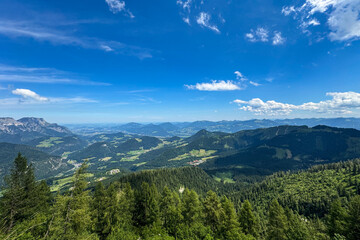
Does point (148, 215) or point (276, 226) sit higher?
point (148, 215)

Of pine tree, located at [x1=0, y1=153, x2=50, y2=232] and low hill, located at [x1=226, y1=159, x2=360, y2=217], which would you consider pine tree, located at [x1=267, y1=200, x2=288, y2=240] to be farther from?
low hill, located at [x1=226, y1=159, x2=360, y2=217]

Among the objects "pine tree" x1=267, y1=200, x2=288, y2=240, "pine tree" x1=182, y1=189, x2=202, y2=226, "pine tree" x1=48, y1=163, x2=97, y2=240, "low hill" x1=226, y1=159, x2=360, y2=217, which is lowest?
"low hill" x1=226, y1=159, x2=360, y2=217

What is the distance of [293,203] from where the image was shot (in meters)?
119

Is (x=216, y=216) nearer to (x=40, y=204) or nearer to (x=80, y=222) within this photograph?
(x=80, y=222)

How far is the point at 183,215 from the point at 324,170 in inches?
7594

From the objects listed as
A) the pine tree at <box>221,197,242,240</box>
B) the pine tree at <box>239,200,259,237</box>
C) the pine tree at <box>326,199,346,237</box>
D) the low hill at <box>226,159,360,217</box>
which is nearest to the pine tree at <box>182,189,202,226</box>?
the pine tree at <box>221,197,242,240</box>

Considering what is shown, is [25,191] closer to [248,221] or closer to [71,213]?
[71,213]

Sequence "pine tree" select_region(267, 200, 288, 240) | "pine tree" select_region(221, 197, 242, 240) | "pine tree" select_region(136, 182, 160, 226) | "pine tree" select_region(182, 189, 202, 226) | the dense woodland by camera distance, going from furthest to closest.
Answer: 1. "pine tree" select_region(136, 182, 160, 226)
2. "pine tree" select_region(182, 189, 202, 226)
3. "pine tree" select_region(267, 200, 288, 240)
4. "pine tree" select_region(221, 197, 242, 240)
5. the dense woodland

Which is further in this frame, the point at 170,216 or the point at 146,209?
the point at 146,209

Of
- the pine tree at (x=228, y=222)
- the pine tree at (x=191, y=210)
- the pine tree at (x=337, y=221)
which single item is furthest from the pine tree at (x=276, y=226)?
the pine tree at (x=191, y=210)

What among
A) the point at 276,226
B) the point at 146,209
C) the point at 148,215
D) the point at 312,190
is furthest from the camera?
the point at 312,190

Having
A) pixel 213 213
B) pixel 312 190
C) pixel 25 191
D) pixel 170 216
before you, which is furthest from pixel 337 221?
pixel 312 190

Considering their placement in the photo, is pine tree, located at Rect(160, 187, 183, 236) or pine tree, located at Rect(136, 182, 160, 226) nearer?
pine tree, located at Rect(160, 187, 183, 236)

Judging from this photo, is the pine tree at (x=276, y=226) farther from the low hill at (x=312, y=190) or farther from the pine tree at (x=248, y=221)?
the low hill at (x=312, y=190)
